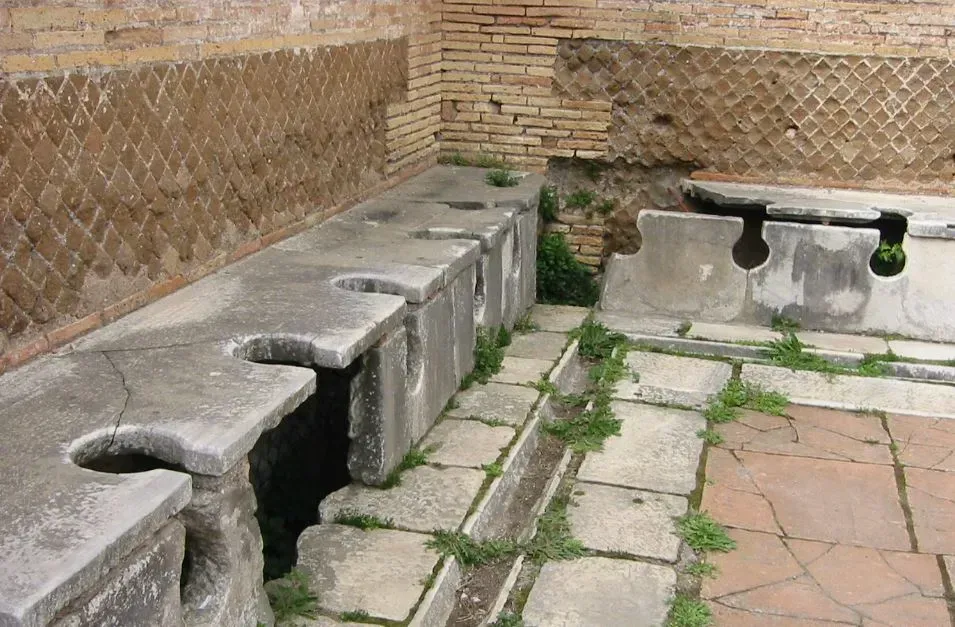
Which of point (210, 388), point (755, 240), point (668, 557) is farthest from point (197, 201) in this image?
A: point (755, 240)

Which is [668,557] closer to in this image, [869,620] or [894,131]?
[869,620]

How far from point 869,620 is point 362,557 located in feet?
6.13

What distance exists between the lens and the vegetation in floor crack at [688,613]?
3557mm

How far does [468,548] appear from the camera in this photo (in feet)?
12.6

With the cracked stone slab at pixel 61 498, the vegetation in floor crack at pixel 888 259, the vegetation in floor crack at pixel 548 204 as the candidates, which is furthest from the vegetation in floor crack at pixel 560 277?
the cracked stone slab at pixel 61 498

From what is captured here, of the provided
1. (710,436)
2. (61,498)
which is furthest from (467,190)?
(61,498)

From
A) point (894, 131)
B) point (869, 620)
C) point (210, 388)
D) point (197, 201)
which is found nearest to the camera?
point (210, 388)

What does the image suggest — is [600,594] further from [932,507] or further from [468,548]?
Answer: [932,507]

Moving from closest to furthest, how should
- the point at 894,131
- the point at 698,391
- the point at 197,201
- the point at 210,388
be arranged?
the point at 210,388
the point at 197,201
the point at 698,391
the point at 894,131

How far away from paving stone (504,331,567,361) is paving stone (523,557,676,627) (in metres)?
2.20

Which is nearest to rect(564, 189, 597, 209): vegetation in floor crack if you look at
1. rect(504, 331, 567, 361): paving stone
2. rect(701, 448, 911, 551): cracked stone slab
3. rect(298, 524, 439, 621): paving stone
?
rect(504, 331, 567, 361): paving stone

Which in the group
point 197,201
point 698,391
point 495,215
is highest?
point 197,201

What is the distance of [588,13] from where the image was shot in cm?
723

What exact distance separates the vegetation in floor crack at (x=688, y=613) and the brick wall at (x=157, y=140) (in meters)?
2.40
